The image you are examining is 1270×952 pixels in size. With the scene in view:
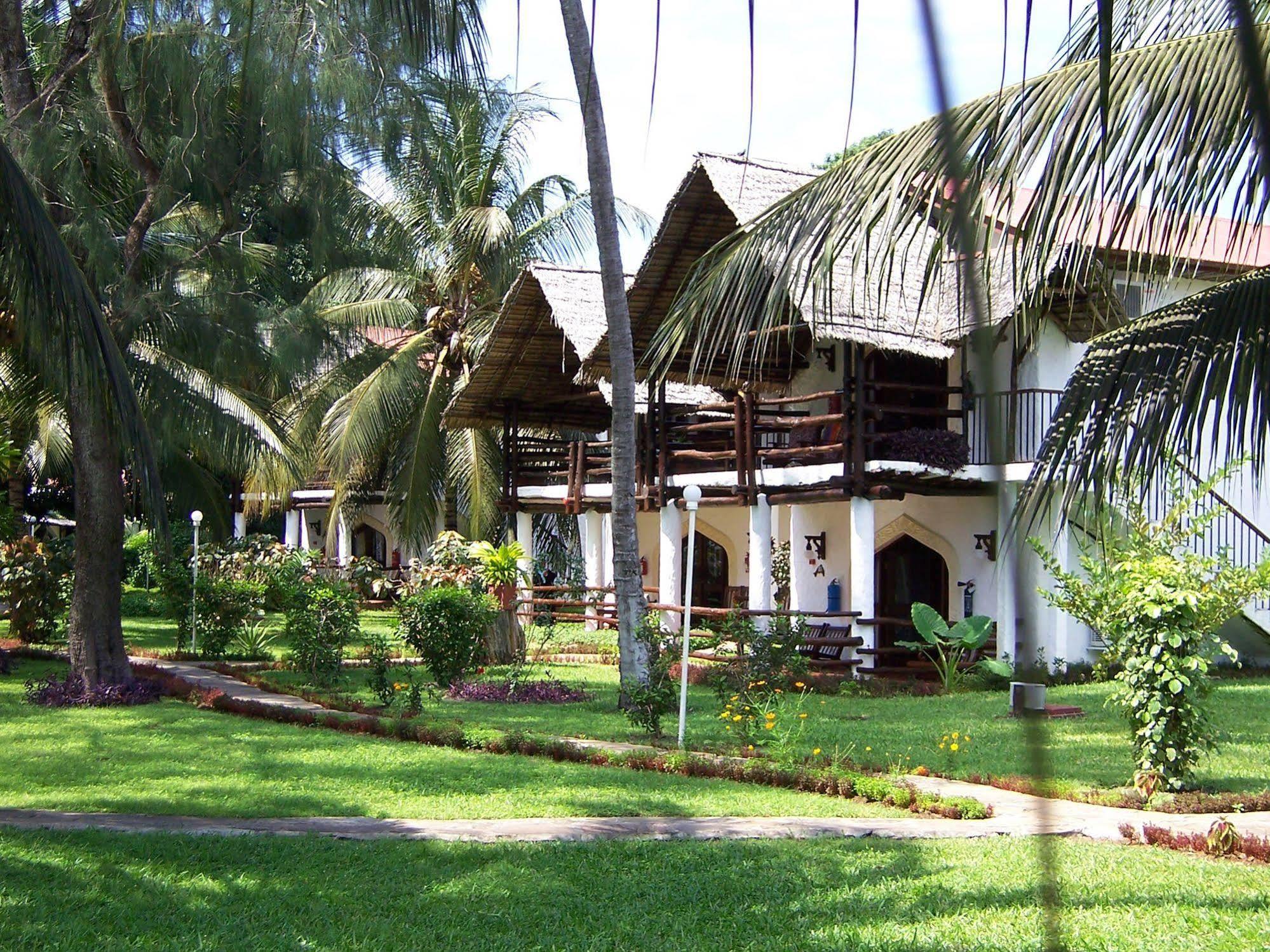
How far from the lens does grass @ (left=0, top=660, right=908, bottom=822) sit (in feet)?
25.3

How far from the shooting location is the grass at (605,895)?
204 inches

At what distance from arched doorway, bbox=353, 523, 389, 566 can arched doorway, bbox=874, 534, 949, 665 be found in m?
22.4

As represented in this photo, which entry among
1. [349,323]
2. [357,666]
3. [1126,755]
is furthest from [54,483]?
[1126,755]

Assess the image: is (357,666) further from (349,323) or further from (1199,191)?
(1199,191)

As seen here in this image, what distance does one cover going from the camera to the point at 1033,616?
0.68 metres

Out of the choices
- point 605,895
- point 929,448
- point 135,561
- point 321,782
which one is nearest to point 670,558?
point 929,448

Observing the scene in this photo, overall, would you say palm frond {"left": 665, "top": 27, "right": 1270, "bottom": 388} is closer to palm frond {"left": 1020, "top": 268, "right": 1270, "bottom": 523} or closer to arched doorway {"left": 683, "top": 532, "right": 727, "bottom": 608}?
palm frond {"left": 1020, "top": 268, "right": 1270, "bottom": 523}

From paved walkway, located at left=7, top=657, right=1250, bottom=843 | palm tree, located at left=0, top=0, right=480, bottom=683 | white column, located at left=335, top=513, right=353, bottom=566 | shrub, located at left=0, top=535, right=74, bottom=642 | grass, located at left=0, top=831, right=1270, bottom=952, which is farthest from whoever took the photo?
white column, located at left=335, top=513, right=353, bottom=566

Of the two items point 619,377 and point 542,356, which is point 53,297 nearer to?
point 619,377

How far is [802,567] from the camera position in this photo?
18344 millimetres

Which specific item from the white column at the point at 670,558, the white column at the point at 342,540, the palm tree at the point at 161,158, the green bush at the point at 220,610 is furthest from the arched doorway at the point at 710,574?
the palm tree at the point at 161,158

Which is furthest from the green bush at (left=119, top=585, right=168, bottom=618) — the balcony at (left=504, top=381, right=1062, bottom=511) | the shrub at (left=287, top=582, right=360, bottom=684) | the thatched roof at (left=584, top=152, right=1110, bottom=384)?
the thatched roof at (left=584, top=152, right=1110, bottom=384)

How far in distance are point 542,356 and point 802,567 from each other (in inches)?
233

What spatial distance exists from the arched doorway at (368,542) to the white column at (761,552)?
75.5 ft
